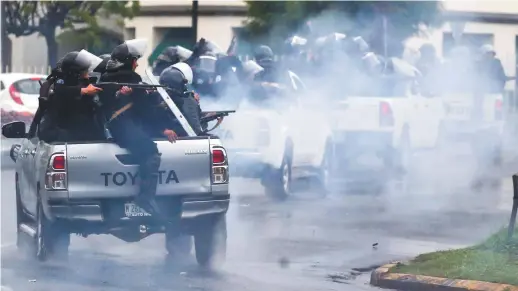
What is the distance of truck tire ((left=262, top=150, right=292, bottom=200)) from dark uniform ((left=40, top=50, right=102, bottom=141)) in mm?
5939

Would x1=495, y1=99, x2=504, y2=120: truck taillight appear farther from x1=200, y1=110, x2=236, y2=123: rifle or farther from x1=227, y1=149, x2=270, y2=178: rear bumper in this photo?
x1=200, y1=110, x2=236, y2=123: rifle

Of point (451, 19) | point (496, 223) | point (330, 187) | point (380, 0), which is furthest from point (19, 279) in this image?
point (380, 0)

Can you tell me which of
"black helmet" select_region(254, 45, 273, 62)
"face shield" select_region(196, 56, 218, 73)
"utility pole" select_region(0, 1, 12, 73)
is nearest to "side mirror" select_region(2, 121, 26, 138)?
"face shield" select_region(196, 56, 218, 73)

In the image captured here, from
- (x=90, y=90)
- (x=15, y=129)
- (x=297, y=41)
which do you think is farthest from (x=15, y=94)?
(x=90, y=90)

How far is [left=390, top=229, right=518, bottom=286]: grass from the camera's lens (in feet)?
32.1

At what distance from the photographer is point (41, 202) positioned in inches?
419

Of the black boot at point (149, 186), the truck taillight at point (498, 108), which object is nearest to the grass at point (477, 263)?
the black boot at point (149, 186)

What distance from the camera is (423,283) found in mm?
9797

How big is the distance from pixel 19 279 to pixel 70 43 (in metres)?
25.4

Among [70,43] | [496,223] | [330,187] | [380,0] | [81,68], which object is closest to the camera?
[81,68]

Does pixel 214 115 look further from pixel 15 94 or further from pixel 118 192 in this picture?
pixel 15 94

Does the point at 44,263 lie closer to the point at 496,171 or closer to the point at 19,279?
the point at 19,279

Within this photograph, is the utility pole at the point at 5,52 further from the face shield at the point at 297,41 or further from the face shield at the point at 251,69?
the face shield at the point at 251,69

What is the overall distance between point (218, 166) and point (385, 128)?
9822mm
